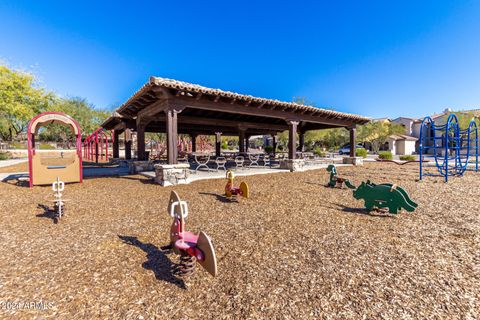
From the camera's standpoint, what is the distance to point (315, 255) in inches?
116

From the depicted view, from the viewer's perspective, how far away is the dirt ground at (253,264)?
2033 mm

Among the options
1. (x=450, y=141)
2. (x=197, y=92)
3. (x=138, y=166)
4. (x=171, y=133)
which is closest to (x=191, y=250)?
(x=171, y=133)

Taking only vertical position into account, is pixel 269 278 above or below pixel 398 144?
below

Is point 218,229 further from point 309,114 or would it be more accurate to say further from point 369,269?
point 309,114

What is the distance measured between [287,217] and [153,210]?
303 cm

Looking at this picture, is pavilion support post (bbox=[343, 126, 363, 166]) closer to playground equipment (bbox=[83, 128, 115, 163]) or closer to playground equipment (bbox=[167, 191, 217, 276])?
playground equipment (bbox=[167, 191, 217, 276])

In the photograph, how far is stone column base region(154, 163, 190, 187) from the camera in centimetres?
774

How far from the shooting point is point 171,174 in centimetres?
782

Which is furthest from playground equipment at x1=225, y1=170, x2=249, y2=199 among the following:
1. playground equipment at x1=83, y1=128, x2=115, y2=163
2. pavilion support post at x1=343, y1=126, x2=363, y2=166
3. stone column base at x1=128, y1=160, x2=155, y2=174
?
playground equipment at x1=83, y1=128, x2=115, y2=163

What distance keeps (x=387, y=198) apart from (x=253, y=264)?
11.3ft

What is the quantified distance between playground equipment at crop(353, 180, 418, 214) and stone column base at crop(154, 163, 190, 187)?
5.86m

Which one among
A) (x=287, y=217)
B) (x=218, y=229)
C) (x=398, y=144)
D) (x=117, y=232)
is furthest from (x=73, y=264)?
(x=398, y=144)

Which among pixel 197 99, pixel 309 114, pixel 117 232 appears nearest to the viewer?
pixel 117 232

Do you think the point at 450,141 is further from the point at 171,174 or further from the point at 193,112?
the point at 193,112
